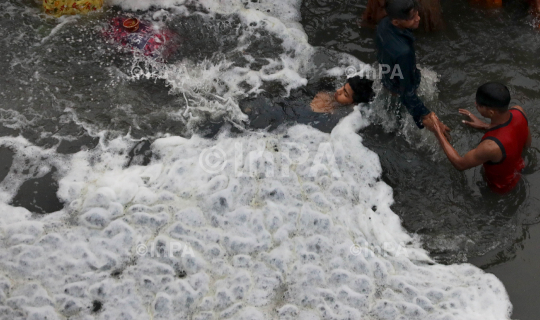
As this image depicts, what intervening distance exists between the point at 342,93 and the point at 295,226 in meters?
1.45

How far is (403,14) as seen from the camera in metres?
3.10

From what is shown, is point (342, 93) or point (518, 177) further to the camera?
point (342, 93)

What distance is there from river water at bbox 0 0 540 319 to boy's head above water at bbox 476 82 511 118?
834 millimetres

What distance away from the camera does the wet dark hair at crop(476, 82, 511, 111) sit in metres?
2.92

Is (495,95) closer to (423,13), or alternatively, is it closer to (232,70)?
(423,13)

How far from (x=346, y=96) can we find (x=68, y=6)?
3151 millimetres

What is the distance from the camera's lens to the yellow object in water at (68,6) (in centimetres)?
468

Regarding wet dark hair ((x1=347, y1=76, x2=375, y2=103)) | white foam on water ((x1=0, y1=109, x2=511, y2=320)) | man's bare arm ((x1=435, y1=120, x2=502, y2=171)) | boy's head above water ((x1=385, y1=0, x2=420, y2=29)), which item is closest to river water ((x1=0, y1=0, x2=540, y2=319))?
white foam on water ((x1=0, y1=109, x2=511, y2=320))

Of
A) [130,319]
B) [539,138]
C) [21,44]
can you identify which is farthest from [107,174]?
[539,138]

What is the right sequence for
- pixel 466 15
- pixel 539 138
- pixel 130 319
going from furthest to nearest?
pixel 466 15
pixel 539 138
pixel 130 319

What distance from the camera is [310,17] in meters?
5.02

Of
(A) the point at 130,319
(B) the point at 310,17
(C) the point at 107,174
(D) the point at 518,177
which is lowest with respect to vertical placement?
(A) the point at 130,319

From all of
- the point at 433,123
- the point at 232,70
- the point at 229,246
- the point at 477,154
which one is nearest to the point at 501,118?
the point at 477,154

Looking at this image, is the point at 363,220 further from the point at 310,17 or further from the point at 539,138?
the point at 310,17
